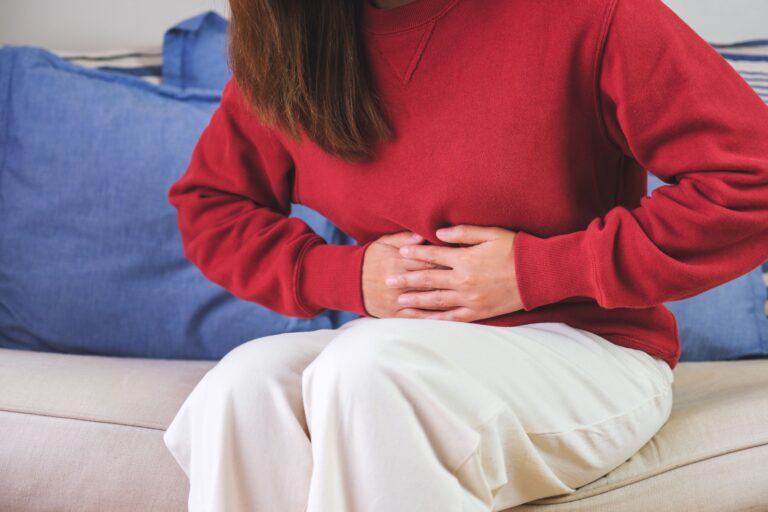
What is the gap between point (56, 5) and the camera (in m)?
2.11

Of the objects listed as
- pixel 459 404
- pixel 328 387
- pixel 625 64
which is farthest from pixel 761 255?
pixel 328 387

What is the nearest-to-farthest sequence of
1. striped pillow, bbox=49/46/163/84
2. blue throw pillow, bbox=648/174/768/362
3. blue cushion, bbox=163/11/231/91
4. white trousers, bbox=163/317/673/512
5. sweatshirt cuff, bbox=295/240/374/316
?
white trousers, bbox=163/317/673/512 < sweatshirt cuff, bbox=295/240/374/316 < blue throw pillow, bbox=648/174/768/362 < blue cushion, bbox=163/11/231/91 < striped pillow, bbox=49/46/163/84

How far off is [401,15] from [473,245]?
0.30m

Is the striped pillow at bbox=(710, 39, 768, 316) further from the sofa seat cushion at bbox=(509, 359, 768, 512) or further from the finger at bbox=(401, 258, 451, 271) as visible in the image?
the finger at bbox=(401, 258, 451, 271)

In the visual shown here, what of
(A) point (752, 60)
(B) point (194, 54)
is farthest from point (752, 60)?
(B) point (194, 54)

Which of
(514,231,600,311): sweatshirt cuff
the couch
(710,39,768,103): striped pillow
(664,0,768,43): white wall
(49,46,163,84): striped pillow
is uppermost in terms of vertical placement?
(664,0,768,43): white wall

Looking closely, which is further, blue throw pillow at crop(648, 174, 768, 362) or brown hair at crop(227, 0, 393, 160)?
blue throw pillow at crop(648, 174, 768, 362)

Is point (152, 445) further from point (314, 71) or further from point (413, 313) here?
point (314, 71)

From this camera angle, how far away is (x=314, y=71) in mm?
1122

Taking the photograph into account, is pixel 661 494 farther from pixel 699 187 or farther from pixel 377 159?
pixel 377 159

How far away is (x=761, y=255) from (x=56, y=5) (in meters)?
1.81

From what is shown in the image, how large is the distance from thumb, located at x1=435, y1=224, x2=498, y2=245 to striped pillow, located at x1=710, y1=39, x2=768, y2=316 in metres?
0.86

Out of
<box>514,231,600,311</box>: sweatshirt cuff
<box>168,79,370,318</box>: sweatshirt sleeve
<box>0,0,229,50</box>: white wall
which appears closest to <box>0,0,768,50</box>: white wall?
<box>0,0,229,50</box>: white wall

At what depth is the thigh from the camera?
0.81 metres
